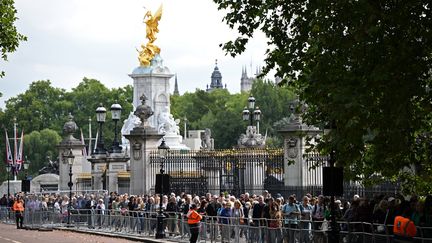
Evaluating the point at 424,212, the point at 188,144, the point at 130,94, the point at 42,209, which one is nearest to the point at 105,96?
the point at 130,94

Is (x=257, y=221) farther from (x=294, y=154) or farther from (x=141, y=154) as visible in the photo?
(x=141, y=154)

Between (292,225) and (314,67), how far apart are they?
868cm

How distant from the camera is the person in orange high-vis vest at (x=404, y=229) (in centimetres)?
2500

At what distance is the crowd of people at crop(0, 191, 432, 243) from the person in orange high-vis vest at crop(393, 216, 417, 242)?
0.35 feet

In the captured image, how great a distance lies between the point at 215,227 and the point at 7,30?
34.0 feet

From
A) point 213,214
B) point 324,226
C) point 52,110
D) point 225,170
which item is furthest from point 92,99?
point 324,226

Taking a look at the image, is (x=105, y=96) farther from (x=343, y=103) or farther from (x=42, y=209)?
(x=343, y=103)

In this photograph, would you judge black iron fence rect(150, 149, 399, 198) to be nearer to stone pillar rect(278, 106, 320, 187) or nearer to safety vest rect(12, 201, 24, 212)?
stone pillar rect(278, 106, 320, 187)

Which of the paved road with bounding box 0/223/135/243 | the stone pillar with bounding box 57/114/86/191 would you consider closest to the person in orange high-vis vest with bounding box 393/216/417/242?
the paved road with bounding box 0/223/135/243

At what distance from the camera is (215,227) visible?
38.2m

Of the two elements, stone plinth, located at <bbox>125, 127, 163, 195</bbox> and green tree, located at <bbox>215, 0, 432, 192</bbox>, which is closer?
green tree, located at <bbox>215, 0, 432, 192</bbox>

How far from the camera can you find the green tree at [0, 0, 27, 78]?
4272cm

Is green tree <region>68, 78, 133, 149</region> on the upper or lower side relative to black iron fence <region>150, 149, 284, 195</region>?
upper

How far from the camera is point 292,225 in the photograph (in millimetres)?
33750
